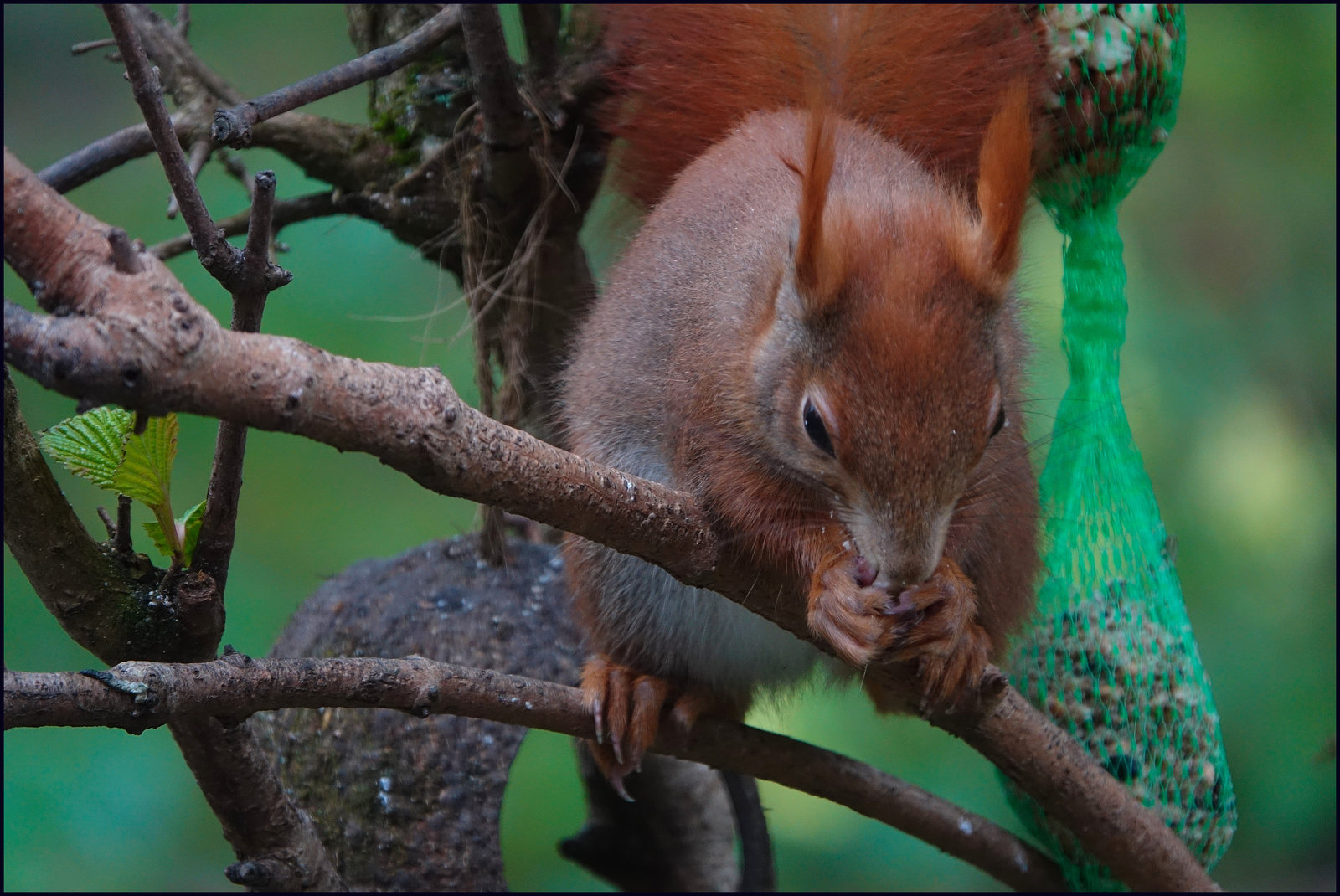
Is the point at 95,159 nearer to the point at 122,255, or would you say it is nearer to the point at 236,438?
the point at 236,438

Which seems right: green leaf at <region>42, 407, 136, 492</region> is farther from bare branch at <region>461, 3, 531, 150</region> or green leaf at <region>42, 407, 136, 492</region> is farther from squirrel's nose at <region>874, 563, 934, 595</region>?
bare branch at <region>461, 3, 531, 150</region>

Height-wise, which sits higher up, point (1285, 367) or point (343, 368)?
point (1285, 367)

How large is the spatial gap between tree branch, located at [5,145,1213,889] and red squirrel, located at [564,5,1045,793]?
0.58 ft

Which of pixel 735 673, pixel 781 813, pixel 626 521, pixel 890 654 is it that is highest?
pixel 626 521

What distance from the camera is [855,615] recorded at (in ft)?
4.04

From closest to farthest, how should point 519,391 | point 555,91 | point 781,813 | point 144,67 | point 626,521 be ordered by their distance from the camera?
point 144,67 → point 626,521 → point 555,91 → point 519,391 → point 781,813

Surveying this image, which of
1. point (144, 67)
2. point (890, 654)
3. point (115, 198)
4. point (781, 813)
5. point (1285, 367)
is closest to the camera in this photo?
point (144, 67)

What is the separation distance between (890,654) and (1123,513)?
68cm

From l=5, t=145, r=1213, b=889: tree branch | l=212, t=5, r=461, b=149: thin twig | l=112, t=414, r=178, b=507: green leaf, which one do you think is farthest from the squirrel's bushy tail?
l=112, t=414, r=178, b=507: green leaf

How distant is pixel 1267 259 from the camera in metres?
A: 3.39

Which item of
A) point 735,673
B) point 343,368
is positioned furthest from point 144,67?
point 735,673

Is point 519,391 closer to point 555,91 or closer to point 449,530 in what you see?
point 555,91

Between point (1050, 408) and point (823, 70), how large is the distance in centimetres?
100

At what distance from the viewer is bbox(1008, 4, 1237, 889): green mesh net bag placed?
170 cm
